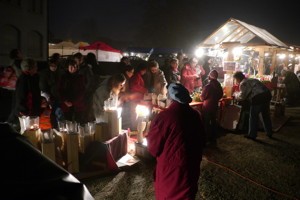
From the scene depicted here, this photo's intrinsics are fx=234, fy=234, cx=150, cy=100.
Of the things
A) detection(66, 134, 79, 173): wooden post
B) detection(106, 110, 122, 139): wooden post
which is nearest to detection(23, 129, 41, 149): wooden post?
detection(66, 134, 79, 173): wooden post

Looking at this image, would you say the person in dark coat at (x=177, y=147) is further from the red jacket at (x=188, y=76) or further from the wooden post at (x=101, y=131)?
the red jacket at (x=188, y=76)

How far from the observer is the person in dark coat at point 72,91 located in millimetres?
5117

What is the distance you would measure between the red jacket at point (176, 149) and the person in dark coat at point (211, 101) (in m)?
3.97

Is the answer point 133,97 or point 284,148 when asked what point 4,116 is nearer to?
point 133,97

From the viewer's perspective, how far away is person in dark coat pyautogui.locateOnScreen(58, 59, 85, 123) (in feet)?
16.8

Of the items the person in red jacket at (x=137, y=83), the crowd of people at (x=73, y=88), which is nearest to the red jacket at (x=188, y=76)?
the crowd of people at (x=73, y=88)

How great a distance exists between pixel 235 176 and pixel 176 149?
2.64m

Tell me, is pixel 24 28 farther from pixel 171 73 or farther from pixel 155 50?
pixel 171 73

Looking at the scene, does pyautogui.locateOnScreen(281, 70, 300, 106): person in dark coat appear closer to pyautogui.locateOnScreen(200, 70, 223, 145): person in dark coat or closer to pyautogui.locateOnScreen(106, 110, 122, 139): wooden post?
pyautogui.locateOnScreen(200, 70, 223, 145): person in dark coat

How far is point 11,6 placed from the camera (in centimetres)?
1884

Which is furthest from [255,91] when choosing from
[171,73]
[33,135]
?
[33,135]

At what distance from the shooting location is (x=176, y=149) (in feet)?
8.86

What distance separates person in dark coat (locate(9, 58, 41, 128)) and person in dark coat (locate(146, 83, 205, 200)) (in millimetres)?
2922

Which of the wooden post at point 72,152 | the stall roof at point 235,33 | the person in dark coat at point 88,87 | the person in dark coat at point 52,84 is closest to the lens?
the wooden post at point 72,152
